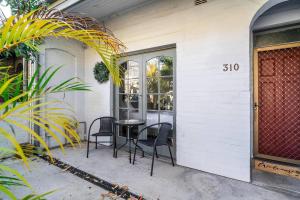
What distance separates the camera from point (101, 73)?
452 cm

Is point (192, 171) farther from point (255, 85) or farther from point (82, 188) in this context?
point (255, 85)

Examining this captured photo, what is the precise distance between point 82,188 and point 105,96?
93.7 inches

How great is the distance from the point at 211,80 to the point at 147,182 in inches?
70.2

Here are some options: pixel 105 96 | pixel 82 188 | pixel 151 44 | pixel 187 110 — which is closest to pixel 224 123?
pixel 187 110

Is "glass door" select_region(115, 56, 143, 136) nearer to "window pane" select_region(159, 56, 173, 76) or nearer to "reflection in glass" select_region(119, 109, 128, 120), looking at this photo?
"reflection in glass" select_region(119, 109, 128, 120)

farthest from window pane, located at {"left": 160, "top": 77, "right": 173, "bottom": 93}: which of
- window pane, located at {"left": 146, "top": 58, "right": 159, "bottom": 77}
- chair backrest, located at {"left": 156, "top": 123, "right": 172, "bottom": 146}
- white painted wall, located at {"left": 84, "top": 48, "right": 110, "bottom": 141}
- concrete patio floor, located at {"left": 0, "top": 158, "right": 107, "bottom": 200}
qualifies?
concrete patio floor, located at {"left": 0, "top": 158, "right": 107, "bottom": 200}

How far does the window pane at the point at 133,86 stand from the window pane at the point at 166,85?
0.63m

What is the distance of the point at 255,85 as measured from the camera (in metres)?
3.75

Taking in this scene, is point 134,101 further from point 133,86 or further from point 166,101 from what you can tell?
point 166,101

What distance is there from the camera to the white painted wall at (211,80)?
2684 millimetres

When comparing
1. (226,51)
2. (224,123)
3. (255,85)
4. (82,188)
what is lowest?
(82,188)

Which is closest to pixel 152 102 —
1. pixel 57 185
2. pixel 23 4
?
pixel 57 185

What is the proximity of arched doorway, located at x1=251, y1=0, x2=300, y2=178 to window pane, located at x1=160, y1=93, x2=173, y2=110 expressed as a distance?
1.68 metres

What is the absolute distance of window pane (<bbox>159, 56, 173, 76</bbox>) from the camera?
357cm
